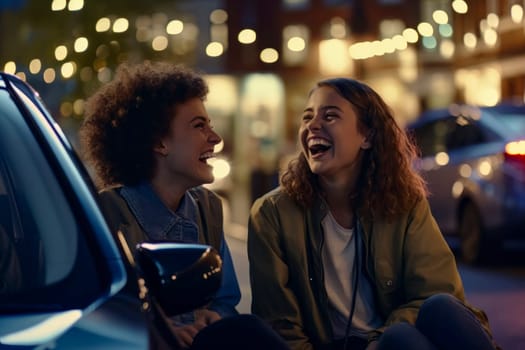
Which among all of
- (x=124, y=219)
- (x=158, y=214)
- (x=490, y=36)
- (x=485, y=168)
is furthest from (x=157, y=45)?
(x=124, y=219)

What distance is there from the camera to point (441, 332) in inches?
147

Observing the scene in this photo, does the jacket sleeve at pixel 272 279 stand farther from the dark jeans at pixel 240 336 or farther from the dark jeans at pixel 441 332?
the dark jeans at pixel 240 336

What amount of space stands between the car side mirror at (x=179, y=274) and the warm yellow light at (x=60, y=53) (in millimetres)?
22851

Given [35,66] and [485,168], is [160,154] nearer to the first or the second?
[485,168]

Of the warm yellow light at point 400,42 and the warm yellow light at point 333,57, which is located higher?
the warm yellow light at point 400,42

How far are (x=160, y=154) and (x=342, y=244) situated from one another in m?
0.64

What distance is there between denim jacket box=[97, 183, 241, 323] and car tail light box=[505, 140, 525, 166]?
8.20 metres

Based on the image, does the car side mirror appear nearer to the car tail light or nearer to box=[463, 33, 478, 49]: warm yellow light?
the car tail light

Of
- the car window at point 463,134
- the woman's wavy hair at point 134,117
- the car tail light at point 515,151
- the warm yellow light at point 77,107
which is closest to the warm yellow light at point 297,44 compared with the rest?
the warm yellow light at point 77,107

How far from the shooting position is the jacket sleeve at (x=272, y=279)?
4.17 m

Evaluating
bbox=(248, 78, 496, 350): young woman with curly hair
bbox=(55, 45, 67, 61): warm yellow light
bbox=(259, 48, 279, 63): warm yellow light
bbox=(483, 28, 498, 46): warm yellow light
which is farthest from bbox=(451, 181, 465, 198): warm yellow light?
bbox=(483, 28, 498, 46): warm yellow light

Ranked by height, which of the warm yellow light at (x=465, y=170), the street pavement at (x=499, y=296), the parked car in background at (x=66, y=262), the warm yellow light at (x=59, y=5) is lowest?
the street pavement at (x=499, y=296)

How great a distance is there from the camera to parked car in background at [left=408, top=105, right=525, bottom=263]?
1230cm

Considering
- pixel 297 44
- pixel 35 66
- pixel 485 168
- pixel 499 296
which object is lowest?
pixel 297 44
